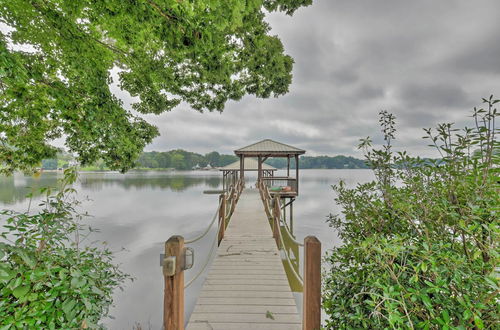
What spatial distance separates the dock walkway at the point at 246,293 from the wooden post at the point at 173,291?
66cm

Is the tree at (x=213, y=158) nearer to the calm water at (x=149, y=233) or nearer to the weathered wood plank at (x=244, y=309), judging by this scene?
the calm water at (x=149, y=233)

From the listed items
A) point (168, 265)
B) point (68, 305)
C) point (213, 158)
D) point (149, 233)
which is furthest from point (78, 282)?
point (213, 158)

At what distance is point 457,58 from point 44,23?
1131 centimetres

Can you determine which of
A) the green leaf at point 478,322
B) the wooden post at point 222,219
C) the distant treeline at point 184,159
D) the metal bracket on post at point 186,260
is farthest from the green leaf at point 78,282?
the distant treeline at point 184,159

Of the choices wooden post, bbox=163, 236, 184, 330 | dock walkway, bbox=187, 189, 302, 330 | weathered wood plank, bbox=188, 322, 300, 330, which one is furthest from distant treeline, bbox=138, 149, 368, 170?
wooden post, bbox=163, 236, 184, 330

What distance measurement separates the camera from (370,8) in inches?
263

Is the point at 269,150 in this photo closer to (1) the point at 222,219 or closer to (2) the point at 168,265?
(1) the point at 222,219

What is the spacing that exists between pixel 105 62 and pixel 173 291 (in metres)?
5.61

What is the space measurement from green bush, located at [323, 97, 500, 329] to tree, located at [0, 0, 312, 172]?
276cm

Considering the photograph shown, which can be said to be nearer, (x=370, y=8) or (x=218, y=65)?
(x=218, y=65)

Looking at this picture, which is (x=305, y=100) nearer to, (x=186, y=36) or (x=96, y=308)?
(x=186, y=36)

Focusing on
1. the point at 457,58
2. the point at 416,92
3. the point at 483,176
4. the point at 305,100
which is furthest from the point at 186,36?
the point at 305,100

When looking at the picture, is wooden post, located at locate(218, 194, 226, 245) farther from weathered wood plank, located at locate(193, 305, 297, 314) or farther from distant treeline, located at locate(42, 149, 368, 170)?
distant treeline, located at locate(42, 149, 368, 170)

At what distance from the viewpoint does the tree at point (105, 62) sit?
2725mm
